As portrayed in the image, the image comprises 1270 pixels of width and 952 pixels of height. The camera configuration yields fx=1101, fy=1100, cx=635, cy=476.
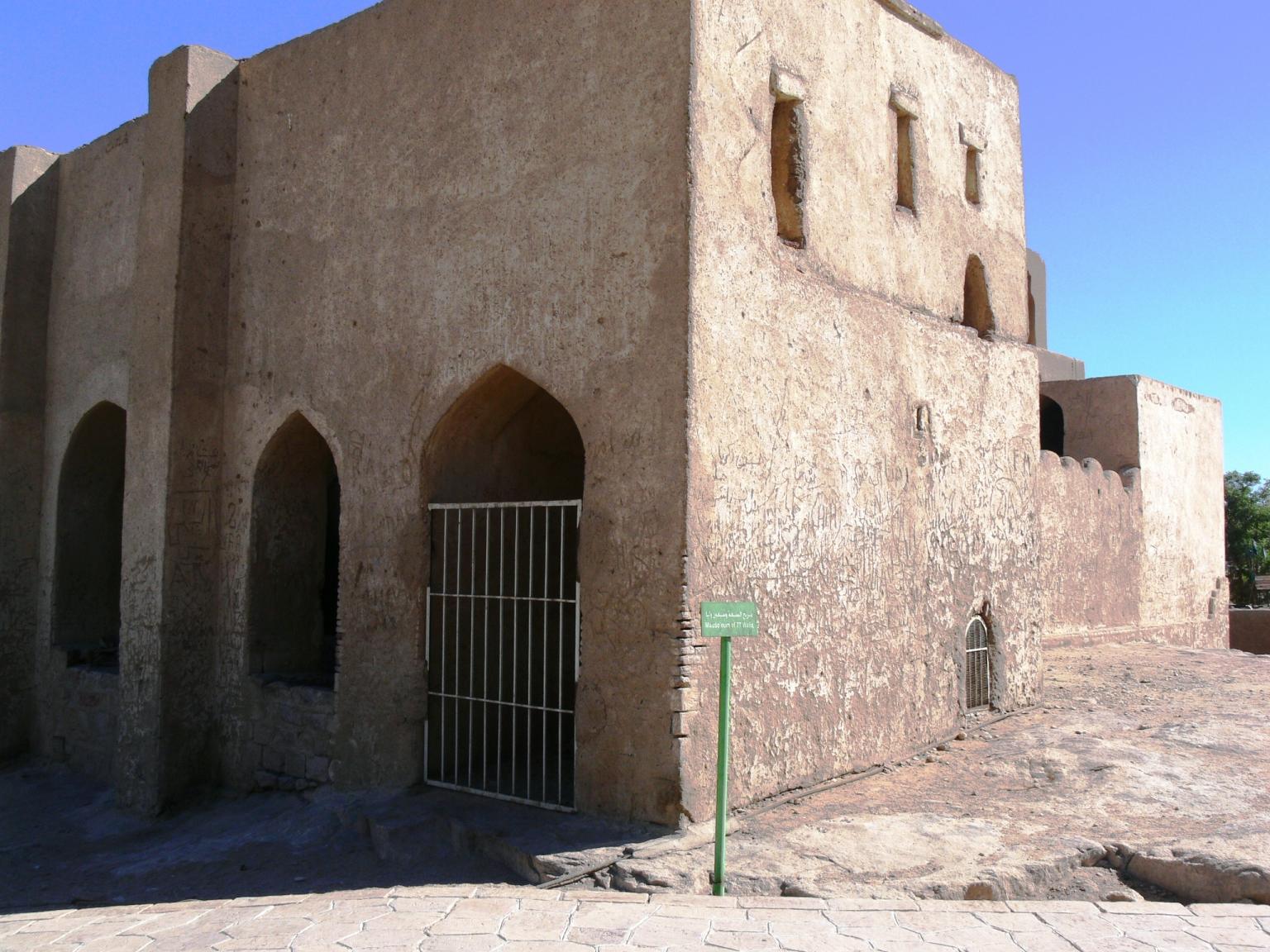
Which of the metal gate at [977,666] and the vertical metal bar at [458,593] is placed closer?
the vertical metal bar at [458,593]

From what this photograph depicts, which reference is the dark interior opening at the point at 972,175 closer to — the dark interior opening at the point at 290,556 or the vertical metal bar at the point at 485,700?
the vertical metal bar at the point at 485,700

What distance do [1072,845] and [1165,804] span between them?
4.04 ft

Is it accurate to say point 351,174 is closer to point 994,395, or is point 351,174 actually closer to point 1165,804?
point 994,395

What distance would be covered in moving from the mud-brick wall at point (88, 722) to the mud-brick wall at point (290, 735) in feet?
5.36

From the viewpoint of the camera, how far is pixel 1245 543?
30.6 m

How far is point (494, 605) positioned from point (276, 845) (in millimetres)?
2190

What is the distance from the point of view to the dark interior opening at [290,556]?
8.79 metres

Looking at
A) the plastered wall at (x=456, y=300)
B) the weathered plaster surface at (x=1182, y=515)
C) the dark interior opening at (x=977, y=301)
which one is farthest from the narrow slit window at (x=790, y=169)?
the weathered plaster surface at (x=1182, y=515)

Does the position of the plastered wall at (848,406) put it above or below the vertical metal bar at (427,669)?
above

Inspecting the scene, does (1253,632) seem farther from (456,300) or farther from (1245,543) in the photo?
(456,300)

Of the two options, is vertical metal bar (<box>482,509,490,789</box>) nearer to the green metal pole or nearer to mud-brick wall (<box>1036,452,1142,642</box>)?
the green metal pole

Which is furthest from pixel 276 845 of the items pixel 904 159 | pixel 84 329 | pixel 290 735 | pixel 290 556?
pixel 904 159

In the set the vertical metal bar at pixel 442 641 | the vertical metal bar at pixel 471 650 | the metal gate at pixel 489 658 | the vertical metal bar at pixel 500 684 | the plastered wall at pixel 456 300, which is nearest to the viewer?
the plastered wall at pixel 456 300

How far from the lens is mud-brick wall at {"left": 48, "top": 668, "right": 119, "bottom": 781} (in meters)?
9.67
